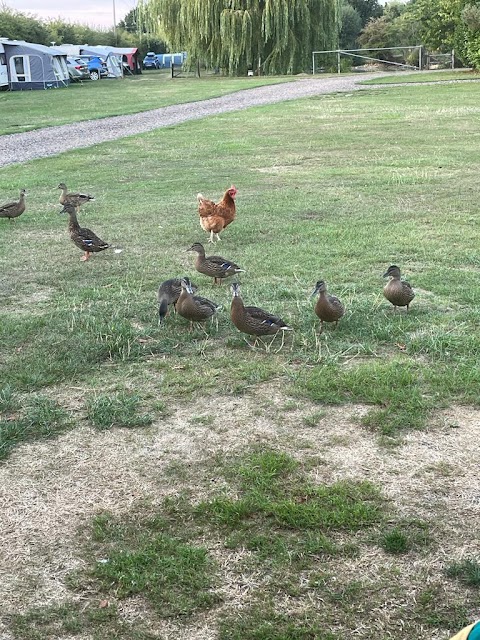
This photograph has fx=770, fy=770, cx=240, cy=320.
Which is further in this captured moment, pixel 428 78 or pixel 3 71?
pixel 3 71

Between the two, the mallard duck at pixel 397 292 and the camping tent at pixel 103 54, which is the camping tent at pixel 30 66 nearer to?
the camping tent at pixel 103 54

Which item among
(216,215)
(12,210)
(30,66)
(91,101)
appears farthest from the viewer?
(30,66)

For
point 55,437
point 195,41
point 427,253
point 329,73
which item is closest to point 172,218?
point 427,253

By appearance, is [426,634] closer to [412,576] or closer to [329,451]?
[412,576]

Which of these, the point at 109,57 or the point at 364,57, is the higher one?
the point at 109,57

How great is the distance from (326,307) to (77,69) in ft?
169

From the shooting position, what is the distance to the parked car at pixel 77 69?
51969mm

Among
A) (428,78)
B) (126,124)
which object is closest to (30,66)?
(428,78)

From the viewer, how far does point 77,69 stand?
173ft

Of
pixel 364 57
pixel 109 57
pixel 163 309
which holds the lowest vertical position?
pixel 163 309

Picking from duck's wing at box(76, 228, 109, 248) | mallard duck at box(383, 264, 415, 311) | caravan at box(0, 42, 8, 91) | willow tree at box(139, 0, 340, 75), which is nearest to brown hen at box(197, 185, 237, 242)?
duck's wing at box(76, 228, 109, 248)

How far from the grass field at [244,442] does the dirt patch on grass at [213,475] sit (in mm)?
13

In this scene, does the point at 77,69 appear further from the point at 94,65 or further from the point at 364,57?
the point at 364,57

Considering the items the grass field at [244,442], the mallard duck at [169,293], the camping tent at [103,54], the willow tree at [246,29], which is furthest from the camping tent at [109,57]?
the mallard duck at [169,293]
